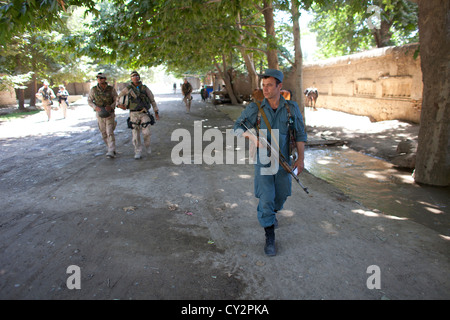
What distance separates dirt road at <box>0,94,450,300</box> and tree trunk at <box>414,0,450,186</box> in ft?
6.56

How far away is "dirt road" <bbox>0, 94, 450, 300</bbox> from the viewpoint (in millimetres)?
2686

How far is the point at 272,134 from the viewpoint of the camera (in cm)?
321

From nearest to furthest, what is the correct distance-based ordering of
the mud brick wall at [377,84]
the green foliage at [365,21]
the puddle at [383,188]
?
the puddle at [383,188]
the green foliage at [365,21]
the mud brick wall at [377,84]

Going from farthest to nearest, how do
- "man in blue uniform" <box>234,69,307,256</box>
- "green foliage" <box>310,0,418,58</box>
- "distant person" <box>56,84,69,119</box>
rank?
"distant person" <box>56,84,69,119</box>
"green foliage" <box>310,0,418,58</box>
"man in blue uniform" <box>234,69,307,256</box>

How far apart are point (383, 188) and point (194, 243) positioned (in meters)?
4.21

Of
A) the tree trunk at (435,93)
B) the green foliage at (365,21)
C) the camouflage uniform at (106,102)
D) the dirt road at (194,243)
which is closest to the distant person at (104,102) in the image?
the camouflage uniform at (106,102)

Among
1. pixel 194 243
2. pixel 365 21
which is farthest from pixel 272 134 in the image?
pixel 365 21

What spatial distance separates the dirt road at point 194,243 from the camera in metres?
2.69

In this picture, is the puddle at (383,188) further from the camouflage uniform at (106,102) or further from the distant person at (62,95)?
the distant person at (62,95)

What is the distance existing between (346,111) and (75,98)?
2417cm

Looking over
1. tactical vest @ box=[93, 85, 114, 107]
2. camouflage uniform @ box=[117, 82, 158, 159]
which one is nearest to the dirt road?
camouflage uniform @ box=[117, 82, 158, 159]

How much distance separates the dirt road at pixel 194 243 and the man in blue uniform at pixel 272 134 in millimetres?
490

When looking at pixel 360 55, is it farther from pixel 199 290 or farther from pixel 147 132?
pixel 199 290

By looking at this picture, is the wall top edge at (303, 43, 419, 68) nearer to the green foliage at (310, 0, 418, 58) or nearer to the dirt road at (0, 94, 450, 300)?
the green foliage at (310, 0, 418, 58)
